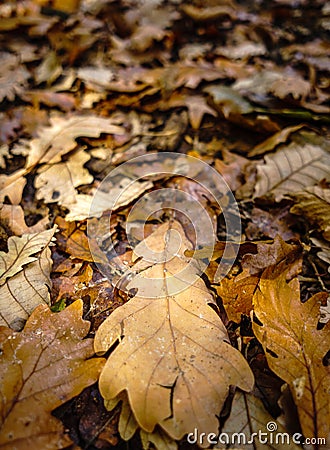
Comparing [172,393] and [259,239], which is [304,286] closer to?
[259,239]

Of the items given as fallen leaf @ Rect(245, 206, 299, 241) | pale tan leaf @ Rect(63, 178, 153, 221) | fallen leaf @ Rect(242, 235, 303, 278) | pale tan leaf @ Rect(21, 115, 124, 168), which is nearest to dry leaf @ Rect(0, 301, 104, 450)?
pale tan leaf @ Rect(63, 178, 153, 221)

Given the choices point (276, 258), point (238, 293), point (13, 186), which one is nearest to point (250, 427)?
point (238, 293)

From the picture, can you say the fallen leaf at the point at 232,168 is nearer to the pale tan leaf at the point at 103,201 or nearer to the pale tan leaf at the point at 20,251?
the pale tan leaf at the point at 103,201

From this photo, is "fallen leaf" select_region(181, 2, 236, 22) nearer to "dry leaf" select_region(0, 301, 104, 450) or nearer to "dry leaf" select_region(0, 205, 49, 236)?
"dry leaf" select_region(0, 205, 49, 236)

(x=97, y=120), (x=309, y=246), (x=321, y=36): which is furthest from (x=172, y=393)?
(x=321, y=36)

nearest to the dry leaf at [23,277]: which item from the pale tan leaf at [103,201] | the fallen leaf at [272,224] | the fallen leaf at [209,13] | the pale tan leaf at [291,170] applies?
the pale tan leaf at [103,201]

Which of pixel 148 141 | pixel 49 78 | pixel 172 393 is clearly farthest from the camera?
pixel 49 78

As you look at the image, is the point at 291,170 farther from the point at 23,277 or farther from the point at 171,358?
the point at 23,277
